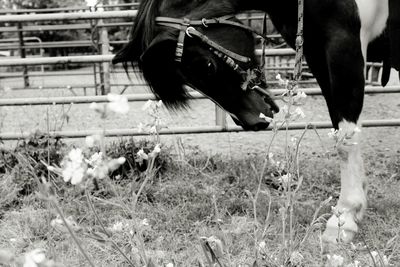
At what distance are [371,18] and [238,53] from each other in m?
0.61

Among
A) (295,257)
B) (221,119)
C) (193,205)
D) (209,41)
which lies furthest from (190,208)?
(295,257)

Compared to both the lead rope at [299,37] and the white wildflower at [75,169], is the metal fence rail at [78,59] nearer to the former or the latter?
the lead rope at [299,37]

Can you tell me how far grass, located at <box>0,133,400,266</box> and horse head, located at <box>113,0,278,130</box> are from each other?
44cm

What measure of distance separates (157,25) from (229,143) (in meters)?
2.45

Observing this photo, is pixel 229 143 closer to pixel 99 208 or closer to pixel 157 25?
pixel 99 208

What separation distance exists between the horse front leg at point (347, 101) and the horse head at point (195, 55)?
1.08 ft

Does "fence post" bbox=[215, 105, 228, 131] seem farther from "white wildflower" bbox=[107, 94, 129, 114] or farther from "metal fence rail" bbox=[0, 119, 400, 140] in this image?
"white wildflower" bbox=[107, 94, 129, 114]

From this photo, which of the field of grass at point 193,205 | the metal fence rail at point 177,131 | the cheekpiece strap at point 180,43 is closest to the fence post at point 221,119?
the metal fence rail at point 177,131

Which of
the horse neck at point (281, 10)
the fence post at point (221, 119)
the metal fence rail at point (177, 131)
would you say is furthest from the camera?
the fence post at point (221, 119)

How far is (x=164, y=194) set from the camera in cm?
302

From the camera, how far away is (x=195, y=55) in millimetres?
2268

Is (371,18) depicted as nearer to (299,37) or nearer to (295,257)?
(299,37)

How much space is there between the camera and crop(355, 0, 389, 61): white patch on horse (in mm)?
2199

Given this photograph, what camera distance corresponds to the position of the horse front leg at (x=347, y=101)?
221 centimetres
